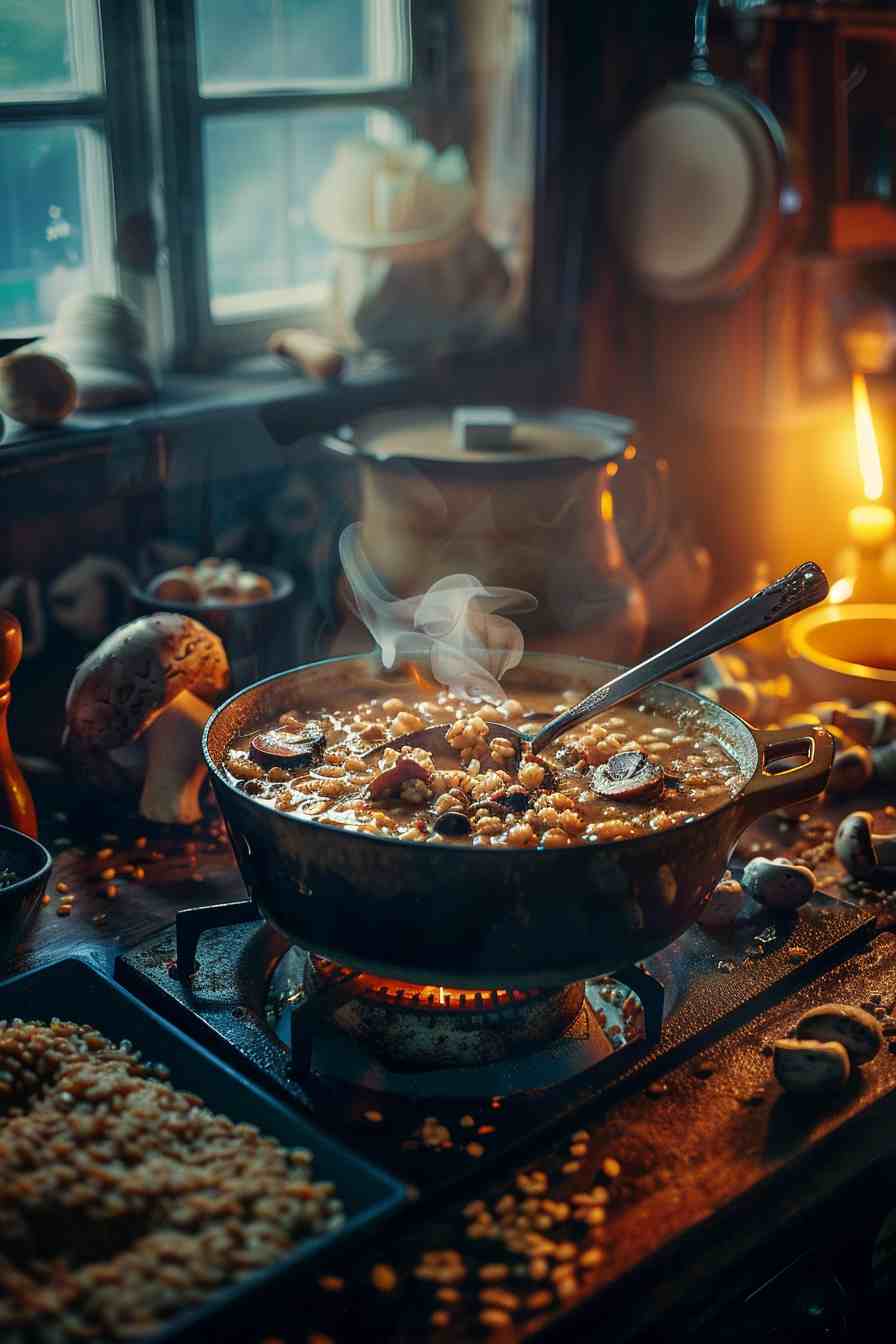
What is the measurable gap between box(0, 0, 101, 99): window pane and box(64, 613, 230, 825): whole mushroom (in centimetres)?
116

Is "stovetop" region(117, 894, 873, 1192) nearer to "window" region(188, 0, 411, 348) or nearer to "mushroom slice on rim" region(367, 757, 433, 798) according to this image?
"mushroom slice on rim" region(367, 757, 433, 798)

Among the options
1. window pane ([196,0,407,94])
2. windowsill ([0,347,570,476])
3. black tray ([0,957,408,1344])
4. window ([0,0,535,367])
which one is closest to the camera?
black tray ([0,957,408,1344])

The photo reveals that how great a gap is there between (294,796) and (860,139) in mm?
2658

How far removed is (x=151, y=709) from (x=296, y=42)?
1.72 meters

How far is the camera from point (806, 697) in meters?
Answer: 2.64

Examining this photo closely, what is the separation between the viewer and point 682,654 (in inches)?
64.8

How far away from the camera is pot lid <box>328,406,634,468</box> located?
2.42 m

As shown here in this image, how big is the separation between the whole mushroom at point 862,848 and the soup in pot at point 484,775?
1.36 feet

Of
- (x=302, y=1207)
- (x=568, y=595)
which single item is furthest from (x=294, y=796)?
(x=568, y=595)

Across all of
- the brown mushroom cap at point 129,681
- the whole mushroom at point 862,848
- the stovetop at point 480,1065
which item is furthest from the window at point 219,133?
the whole mushroom at point 862,848

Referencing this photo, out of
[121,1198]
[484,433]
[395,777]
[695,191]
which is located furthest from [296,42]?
[121,1198]

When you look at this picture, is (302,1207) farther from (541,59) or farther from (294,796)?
(541,59)

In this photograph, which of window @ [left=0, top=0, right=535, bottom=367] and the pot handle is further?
window @ [left=0, top=0, right=535, bottom=367]

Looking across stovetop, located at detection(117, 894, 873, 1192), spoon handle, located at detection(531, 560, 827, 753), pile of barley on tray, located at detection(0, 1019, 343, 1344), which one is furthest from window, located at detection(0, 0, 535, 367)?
pile of barley on tray, located at detection(0, 1019, 343, 1344)
